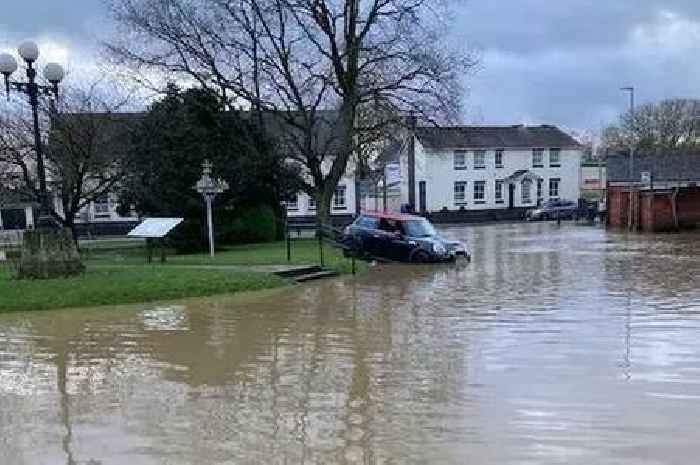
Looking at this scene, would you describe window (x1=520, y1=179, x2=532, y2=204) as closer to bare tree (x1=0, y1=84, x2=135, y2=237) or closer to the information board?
bare tree (x1=0, y1=84, x2=135, y2=237)

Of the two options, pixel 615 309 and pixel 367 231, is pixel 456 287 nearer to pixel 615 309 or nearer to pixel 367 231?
pixel 615 309

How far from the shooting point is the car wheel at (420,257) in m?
26.5

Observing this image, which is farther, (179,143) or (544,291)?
(179,143)

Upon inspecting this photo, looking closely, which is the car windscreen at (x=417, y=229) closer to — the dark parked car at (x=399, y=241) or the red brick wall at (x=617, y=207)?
the dark parked car at (x=399, y=241)

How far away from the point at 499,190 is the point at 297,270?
51.3 m

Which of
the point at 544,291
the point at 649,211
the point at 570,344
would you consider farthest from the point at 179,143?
the point at 649,211

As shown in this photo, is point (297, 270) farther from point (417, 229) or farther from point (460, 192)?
point (460, 192)

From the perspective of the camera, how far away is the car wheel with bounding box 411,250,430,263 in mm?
26531

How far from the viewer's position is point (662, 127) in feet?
264

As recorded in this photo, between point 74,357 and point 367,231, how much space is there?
17834 mm

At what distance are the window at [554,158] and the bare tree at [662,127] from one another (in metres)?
11.4

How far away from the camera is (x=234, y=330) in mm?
12719

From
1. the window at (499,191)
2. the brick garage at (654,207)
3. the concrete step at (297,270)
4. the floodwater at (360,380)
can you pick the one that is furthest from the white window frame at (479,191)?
the floodwater at (360,380)

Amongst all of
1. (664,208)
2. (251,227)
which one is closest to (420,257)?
(251,227)
